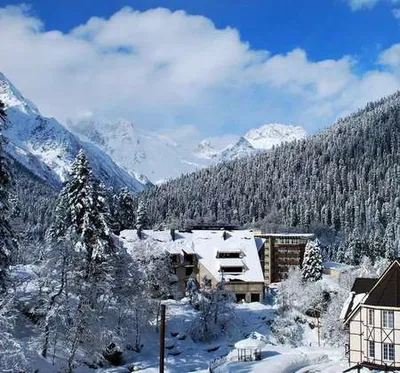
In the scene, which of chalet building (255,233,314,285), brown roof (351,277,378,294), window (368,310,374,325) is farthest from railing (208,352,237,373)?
chalet building (255,233,314,285)

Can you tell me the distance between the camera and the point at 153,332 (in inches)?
2830

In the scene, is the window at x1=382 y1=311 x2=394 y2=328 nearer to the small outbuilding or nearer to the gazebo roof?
the small outbuilding

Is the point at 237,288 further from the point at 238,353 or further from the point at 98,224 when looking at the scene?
the point at 98,224

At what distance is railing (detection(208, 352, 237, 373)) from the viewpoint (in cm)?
5738

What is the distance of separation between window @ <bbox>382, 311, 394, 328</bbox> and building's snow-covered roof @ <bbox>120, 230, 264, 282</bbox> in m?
41.5

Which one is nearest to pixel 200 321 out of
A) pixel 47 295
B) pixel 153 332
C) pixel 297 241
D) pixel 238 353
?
pixel 153 332

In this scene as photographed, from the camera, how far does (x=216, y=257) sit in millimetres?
101125

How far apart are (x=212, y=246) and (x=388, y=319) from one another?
52.4m

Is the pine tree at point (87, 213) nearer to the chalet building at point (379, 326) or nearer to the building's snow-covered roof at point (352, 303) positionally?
the building's snow-covered roof at point (352, 303)

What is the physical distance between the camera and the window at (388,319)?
176ft

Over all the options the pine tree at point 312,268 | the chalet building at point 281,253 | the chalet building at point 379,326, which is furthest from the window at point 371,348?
the chalet building at point 281,253

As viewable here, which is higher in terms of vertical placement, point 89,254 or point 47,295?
point 89,254

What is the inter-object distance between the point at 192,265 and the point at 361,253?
73.6 metres

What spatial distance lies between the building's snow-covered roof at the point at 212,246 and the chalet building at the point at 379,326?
38381 millimetres
